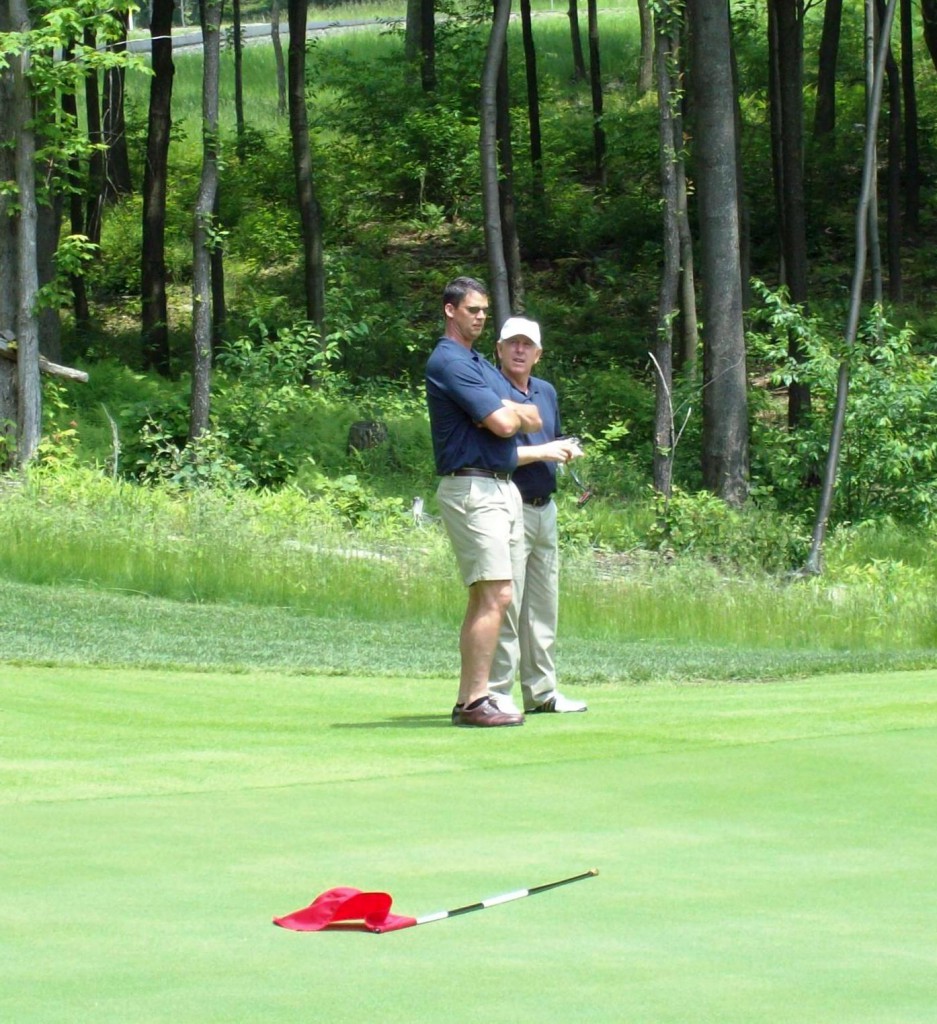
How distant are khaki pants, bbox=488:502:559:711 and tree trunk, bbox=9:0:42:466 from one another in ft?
40.6

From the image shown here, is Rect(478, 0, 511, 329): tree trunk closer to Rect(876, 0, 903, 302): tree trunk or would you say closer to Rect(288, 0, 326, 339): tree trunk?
Rect(288, 0, 326, 339): tree trunk

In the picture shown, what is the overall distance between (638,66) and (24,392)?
3596cm

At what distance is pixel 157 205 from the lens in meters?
30.9

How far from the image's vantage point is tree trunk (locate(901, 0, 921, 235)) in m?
36.0

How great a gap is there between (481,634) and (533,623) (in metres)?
0.70

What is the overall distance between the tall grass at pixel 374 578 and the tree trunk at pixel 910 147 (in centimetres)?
2218

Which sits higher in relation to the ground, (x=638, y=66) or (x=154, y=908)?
(x=638, y=66)

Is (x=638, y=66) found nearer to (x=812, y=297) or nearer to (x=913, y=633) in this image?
(x=812, y=297)

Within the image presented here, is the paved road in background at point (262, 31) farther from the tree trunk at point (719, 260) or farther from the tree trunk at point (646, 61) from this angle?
the tree trunk at point (719, 260)

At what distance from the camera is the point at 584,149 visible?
4256 centimetres

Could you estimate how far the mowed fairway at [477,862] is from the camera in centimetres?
334

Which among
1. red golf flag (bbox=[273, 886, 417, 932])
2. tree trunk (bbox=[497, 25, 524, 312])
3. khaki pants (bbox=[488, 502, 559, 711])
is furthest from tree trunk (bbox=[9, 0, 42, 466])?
red golf flag (bbox=[273, 886, 417, 932])

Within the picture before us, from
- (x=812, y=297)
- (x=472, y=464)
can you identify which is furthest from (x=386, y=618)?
(x=812, y=297)

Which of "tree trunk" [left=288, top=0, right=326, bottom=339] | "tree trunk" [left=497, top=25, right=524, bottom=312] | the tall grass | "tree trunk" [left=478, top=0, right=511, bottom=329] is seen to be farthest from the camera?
"tree trunk" [left=497, top=25, right=524, bottom=312]
